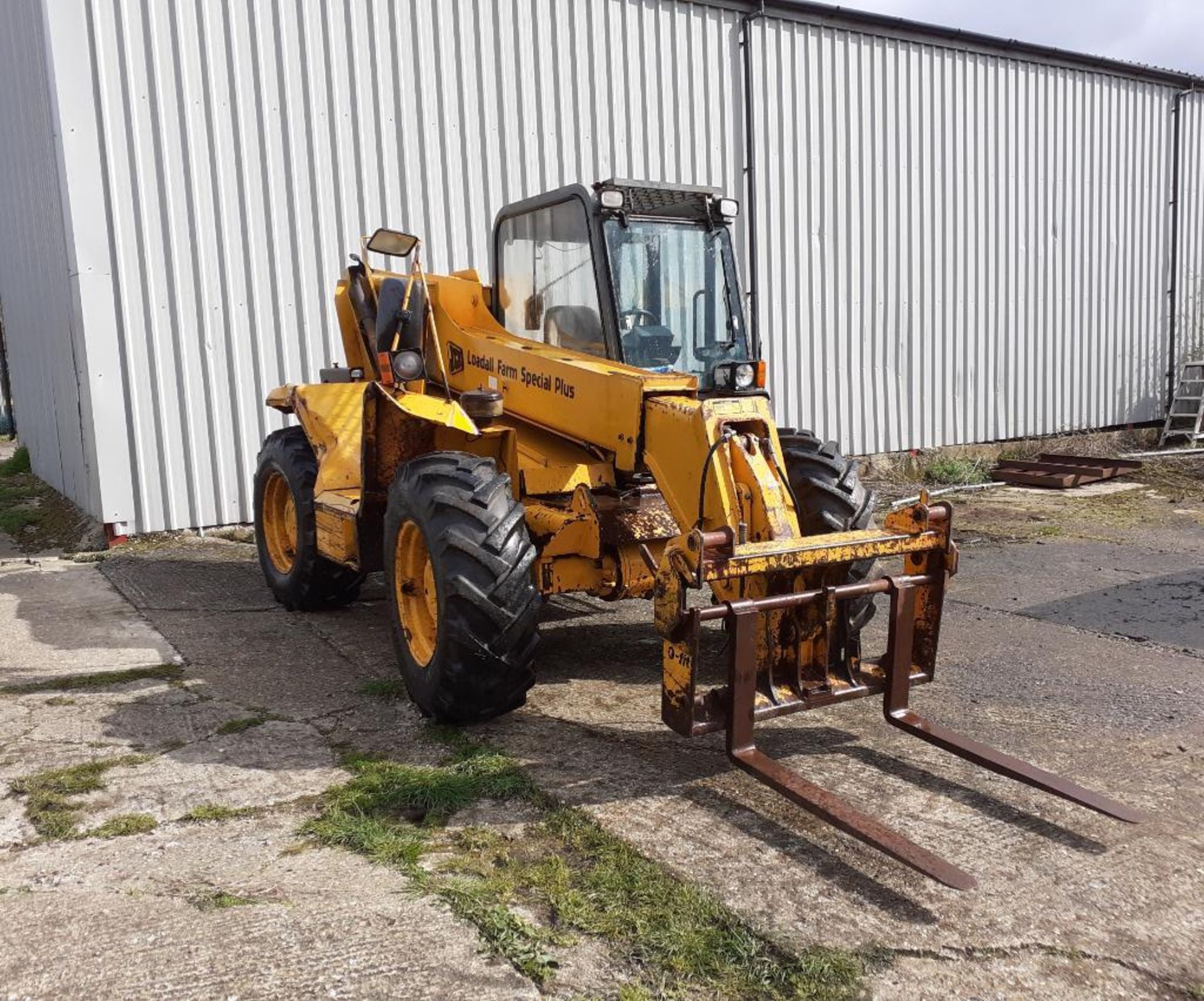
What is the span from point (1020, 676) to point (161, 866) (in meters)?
4.25

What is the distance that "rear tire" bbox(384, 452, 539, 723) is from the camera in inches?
175

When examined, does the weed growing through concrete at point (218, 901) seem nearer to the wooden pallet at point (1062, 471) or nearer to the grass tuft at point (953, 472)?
the grass tuft at point (953, 472)

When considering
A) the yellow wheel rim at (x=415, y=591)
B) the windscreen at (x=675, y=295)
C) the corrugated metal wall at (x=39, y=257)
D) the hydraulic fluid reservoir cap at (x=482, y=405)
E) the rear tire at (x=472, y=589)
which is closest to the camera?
the rear tire at (x=472, y=589)

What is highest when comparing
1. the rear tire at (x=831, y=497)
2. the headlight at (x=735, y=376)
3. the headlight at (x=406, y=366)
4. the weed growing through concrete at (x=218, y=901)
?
the headlight at (x=406, y=366)

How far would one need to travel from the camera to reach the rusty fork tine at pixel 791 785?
3.32 metres

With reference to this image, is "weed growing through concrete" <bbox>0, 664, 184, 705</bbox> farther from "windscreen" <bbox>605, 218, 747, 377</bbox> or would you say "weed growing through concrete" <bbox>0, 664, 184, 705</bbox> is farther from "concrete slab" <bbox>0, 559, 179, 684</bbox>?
"windscreen" <bbox>605, 218, 747, 377</bbox>

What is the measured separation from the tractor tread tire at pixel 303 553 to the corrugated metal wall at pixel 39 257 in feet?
9.59

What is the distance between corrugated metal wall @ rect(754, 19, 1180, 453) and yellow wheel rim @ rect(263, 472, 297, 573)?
7055mm

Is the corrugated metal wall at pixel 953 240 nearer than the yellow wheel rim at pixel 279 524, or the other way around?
the yellow wheel rim at pixel 279 524

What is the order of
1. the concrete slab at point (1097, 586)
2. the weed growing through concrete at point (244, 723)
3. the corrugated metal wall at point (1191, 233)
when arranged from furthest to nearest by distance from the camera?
the corrugated metal wall at point (1191, 233)
the concrete slab at point (1097, 586)
the weed growing through concrete at point (244, 723)

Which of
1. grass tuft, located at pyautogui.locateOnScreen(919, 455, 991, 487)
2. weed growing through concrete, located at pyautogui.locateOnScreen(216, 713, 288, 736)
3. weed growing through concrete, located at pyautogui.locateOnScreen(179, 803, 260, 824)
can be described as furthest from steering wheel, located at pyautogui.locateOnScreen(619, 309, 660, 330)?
grass tuft, located at pyautogui.locateOnScreen(919, 455, 991, 487)

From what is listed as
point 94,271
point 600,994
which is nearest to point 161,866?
point 600,994


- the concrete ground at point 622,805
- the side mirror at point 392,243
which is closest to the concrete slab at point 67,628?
the concrete ground at point 622,805

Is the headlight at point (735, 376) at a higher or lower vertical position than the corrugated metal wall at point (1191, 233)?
lower
